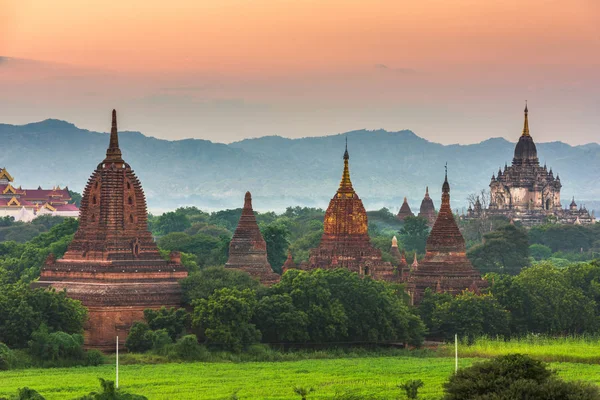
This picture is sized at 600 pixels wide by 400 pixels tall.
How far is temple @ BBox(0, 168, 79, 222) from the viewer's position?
176 meters

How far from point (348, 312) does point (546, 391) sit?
26986 millimetres

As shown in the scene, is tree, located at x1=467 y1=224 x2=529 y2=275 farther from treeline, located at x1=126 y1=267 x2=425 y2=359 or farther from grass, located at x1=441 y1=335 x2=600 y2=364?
treeline, located at x1=126 y1=267 x2=425 y2=359

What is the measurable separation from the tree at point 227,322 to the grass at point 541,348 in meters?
9.28

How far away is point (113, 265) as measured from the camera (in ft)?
233

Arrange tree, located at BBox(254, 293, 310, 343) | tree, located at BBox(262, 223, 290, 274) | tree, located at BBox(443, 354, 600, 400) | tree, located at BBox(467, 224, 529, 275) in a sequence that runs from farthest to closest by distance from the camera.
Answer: tree, located at BBox(467, 224, 529, 275) → tree, located at BBox(262, 223, 290, 274) → tree, located at BBox(254, 293, 310, 343) → tree, located at BBox(443, 354, 600, 400)

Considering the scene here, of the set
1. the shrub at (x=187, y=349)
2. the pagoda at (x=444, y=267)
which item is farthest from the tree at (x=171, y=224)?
the shrub at (x=187, y=349)

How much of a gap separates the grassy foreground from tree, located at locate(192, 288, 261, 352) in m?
2.31

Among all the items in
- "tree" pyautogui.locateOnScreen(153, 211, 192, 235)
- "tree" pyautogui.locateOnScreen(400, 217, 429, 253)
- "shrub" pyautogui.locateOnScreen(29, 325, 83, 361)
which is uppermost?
"tree" pyautogui.locateOnScreen(153, 211, 192, 235)

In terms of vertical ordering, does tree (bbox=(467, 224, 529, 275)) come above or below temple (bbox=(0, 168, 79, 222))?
below

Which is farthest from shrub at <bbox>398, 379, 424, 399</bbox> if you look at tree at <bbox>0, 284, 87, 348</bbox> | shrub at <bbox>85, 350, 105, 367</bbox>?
tree at <bbox>0, 284, 87, 348</bbox>

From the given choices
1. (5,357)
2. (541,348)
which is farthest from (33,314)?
(541,348)

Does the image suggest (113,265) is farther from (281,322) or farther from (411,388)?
(411,388)

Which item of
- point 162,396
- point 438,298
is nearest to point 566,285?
point 438,298

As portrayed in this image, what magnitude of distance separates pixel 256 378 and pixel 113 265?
1329cm
